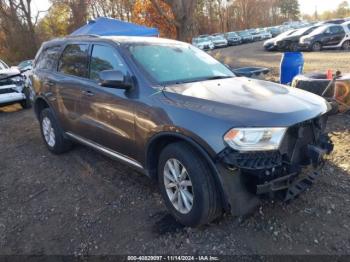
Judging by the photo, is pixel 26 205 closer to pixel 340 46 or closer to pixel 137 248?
pixel 137 248

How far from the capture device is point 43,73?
5328mm

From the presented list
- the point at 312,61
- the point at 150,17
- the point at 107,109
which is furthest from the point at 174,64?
the point at 150,17

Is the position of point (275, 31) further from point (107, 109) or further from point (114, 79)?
point (114, 79)

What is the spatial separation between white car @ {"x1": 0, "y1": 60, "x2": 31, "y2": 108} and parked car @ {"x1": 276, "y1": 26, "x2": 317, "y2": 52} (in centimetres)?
1705

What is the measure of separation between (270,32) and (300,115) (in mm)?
41622

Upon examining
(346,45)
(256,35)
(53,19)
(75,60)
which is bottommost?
(346,45)

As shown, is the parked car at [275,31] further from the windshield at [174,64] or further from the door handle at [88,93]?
the door handle at [88,93]

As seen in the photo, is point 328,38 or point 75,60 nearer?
point 75,60

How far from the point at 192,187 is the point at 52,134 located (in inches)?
127

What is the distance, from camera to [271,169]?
2.66 metres

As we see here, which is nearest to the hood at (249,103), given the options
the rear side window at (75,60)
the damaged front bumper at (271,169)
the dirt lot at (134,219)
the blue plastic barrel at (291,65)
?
the damaged front bumper at (271,169)

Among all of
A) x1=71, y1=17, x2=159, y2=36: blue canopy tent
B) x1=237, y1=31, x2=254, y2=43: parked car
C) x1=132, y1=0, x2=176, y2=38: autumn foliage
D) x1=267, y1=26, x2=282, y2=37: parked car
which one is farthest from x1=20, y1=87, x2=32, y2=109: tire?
x1=267, y1=26, x2=282, y2=37: parked car

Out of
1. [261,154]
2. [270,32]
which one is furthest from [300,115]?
[270,32]

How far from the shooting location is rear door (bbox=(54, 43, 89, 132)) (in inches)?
171
